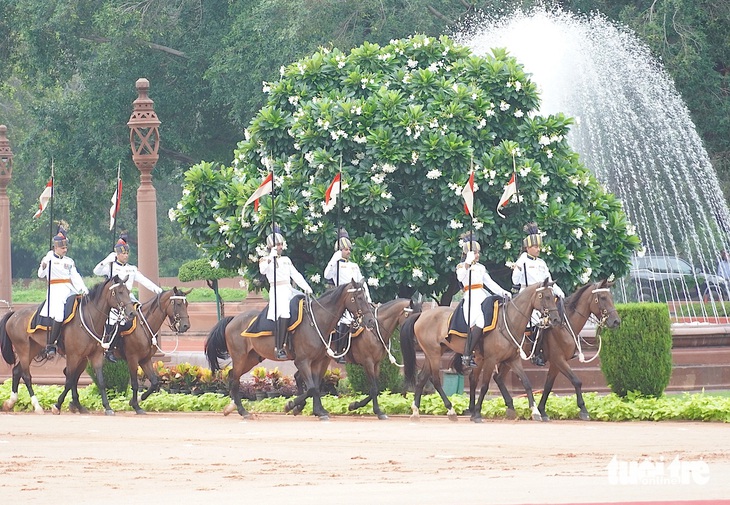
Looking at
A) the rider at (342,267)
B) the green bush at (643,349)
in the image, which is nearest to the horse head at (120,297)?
the rider at (342,267)

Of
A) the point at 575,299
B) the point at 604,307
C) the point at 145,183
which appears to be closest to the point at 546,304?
the point at 575,299

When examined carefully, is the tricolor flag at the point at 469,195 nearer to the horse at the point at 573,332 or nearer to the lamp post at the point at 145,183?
the horse at the point at 573,332

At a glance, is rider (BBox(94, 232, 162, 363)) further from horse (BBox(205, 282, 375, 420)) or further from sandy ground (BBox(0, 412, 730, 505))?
sandy ground (BBox(0, 412, 730, 505))

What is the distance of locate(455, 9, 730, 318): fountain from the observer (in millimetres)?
28750

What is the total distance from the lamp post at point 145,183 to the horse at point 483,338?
5921 mm

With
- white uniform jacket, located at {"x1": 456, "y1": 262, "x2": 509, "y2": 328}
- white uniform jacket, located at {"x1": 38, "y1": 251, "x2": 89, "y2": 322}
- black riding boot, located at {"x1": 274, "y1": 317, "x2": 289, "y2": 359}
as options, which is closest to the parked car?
white uniform jacket, located at {"x1": 456, "y1": 262, "x2": 509, "y2": 328}

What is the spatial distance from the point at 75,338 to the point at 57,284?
0.94 metres

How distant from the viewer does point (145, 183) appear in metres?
24.7

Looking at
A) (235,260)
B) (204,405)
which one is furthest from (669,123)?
(204,405)

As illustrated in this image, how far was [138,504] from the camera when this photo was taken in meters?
10.4

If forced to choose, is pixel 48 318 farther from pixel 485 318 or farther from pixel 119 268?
pixel 485 318

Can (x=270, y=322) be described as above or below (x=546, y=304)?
below

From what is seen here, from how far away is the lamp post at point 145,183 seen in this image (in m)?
24.5

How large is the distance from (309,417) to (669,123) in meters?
14.4
